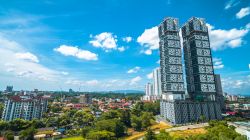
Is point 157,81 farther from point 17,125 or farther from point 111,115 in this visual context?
point 17,125

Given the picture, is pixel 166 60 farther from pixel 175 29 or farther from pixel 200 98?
pixel 200 98

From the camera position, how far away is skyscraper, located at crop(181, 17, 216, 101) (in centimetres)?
8419

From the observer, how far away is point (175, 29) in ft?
285

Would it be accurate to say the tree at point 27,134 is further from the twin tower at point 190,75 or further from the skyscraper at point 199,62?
the skyscraper at point 199,62

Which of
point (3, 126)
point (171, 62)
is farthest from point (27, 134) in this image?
point (171, 62)

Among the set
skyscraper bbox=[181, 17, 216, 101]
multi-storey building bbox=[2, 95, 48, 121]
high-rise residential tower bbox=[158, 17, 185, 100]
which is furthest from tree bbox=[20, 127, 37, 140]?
skyscraper bbox=[181, 17, 216, 101]

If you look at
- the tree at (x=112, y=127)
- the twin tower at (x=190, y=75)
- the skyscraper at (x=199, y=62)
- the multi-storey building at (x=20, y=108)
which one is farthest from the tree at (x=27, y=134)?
the skyscraper at (x=199, y=62)

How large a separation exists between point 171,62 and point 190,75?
17.9 m

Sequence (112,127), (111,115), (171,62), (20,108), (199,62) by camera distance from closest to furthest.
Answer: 1. (112,127)
2. (111,115)
3. (20,108)
4. (171,62)
5. (199,62)

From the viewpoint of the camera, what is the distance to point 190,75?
93625 millimetres

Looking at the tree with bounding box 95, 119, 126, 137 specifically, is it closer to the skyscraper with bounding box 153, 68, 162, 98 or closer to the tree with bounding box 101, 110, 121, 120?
the tree with bounding box 101, 110, 121, 120

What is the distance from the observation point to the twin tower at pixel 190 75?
79.4 meters

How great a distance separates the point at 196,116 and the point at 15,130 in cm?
7567

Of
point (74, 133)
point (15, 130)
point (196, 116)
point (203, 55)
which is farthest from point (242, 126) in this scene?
point (15, 130)
